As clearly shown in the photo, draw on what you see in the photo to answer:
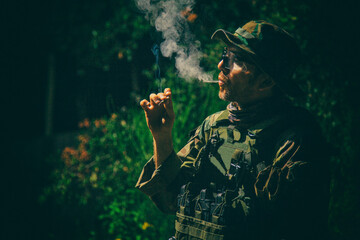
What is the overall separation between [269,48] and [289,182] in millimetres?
736

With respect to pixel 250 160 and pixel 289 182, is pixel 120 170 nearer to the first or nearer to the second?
pixel 250 160

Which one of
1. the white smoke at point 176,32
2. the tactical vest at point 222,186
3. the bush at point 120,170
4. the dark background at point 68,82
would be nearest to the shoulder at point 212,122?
the tactical vest at point 222,186

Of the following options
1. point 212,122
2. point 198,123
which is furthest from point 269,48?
point 198,123

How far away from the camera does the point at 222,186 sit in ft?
6.98

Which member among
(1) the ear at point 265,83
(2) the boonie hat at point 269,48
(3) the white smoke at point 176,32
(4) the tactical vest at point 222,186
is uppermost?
(3) the white smoke at point 176,32

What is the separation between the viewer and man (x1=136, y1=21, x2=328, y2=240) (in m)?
1.87

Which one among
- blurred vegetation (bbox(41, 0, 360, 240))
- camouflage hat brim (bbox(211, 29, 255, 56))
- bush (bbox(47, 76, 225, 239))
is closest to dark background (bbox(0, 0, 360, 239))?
blurred vegetation (bbox(41, 0, 360, 240))

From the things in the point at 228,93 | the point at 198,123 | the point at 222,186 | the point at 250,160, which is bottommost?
the point at 222,186

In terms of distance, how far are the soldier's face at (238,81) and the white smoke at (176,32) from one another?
0.33 meters

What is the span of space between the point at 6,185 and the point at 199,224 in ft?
19.2

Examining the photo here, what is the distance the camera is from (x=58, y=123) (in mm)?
8688

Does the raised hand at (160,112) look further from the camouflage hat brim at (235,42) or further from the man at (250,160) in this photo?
the camouflage hat brim at (235,42)

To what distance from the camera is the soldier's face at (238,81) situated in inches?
82.2

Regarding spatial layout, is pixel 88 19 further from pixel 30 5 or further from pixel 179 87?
pixel 179 87
